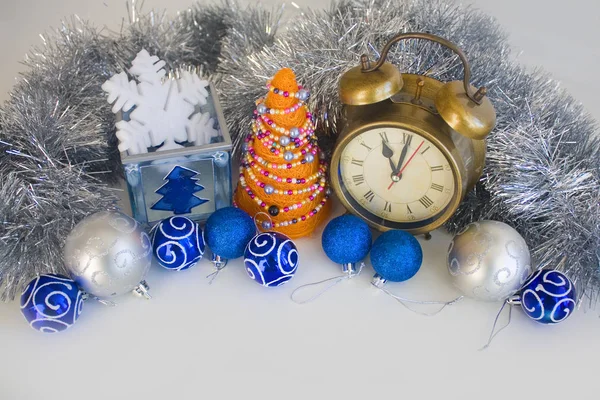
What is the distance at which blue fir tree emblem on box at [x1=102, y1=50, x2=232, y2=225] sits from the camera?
1142 millimetres

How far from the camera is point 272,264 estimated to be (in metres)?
1.08

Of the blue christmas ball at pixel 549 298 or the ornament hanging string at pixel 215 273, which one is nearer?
the blue christmas ball at pixel 549 298

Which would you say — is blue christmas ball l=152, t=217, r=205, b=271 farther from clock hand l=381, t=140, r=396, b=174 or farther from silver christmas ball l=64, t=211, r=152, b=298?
clock hand l=381, t=140, r=396, b=174

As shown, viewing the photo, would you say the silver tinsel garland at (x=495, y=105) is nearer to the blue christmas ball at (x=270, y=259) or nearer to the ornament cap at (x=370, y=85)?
the ornament cap at (x=370, y=85)

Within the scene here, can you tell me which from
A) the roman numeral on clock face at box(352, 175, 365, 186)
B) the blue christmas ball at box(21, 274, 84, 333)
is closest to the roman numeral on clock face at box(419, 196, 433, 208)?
the roman numeral on clock face at box(352, 175, 365, 186)

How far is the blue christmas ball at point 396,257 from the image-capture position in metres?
1.10

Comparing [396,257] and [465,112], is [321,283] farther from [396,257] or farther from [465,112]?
[465,112]

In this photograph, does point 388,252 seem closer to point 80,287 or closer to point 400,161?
→ point 400,161

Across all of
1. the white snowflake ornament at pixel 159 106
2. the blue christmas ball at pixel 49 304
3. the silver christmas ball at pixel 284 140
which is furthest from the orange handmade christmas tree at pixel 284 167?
the blue christmas ball at pixel 49 304

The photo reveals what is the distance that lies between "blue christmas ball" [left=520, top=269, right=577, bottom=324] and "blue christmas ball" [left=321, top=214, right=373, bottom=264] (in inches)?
10.6

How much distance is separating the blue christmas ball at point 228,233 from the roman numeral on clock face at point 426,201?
11.8 inches

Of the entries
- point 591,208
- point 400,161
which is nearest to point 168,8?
point 400,161

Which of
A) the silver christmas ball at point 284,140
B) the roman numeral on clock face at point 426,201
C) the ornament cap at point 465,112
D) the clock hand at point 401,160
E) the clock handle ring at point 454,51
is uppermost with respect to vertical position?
the clock handle ring at point 454,51

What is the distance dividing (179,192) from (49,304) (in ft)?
0.97
